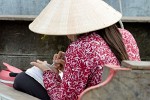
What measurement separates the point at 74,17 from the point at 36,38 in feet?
10.1

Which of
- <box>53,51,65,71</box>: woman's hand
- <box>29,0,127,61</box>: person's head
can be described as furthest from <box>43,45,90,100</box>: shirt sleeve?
<box>53,51,65,71</box>: woman's hand

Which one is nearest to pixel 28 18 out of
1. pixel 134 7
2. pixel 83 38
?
pixel 134 7

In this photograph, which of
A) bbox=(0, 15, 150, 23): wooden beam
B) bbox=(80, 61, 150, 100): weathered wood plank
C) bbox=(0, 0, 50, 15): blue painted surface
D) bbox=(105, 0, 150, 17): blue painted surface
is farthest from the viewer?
bbox=(0, 0, 50, 15): blue painted surface

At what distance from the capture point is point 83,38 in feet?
7.94

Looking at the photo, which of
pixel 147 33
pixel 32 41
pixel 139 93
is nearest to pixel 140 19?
pixel 147 33

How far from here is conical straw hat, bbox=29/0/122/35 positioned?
2.39 metres

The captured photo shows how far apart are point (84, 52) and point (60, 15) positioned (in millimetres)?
270

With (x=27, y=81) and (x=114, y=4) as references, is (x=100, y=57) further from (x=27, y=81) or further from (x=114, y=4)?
(x=114, y=4)

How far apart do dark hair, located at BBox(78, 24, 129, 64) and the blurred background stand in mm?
2881

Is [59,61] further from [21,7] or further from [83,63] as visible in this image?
[21,7]

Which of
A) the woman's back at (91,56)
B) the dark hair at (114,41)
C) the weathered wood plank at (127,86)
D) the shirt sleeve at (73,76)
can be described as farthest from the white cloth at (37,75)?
the weathered wood plank at (127,86)

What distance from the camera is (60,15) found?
2455 mm

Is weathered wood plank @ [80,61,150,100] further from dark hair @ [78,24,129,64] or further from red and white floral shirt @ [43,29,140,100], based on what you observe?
dark hair @ [78,24,129,64]

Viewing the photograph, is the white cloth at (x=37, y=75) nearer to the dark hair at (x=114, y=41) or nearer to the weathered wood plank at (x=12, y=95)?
the weathered wood plank at (x=12, y=95)
